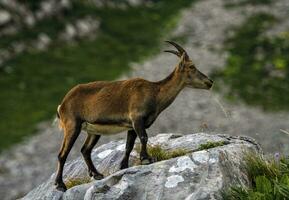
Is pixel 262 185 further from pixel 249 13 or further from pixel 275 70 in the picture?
pixel 249 13

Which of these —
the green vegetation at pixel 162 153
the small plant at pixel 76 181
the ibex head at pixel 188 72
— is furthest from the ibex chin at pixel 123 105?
the green vegetation at pixel 162 153

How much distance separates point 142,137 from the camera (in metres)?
14.1

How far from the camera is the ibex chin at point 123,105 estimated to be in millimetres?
14336

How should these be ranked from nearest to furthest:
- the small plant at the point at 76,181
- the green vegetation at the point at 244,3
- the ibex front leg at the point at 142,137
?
the ibex front leg at the point at 142,137, the small plant at the point at 76,181, the green vegetation at the point at 244,3

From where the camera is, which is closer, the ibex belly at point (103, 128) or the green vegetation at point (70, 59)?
the ibex belly at point (103, 128)

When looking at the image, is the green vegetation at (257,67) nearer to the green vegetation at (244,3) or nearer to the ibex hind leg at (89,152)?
the green vegetation at (244,3)

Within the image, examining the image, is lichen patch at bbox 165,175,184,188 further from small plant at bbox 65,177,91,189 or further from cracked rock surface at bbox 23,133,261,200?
small plant at bbox 65,177,91,189

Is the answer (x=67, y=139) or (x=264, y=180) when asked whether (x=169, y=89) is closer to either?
(x=67, y=139)

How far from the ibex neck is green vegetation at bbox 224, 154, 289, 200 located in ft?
6.14

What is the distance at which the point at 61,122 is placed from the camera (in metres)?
15.5

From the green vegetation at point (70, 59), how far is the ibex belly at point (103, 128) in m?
26.0

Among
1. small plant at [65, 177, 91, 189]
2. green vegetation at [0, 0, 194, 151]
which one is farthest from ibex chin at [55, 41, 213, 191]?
green vegetation at [0, 0, 194, 151]

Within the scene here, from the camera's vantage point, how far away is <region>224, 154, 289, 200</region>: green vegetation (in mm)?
12328

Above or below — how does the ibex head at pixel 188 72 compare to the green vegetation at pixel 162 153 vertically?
above
